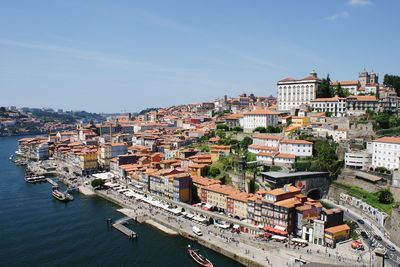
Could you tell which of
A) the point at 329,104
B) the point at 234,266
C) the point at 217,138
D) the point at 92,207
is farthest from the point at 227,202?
the point at 329,104

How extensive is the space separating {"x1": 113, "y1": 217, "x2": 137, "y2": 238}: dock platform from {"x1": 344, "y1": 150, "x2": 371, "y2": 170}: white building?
71.5 feet

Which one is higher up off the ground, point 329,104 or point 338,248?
point 329,104

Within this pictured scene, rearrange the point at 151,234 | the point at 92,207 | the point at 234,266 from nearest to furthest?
the point at 234,266
the point at 151,234
the point at 92,207

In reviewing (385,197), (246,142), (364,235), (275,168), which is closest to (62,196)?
A: (246,142)

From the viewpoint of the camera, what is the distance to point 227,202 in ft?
110

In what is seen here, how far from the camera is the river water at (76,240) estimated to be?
26.7 meters

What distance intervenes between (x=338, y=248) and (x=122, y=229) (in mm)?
17424

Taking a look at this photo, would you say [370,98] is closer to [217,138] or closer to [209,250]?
[217,138]

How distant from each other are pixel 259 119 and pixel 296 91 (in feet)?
31.7

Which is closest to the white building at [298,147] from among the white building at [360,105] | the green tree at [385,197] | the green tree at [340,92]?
the green tree at [385,197]

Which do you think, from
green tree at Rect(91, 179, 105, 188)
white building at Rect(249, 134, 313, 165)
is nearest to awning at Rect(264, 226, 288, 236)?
white building at Rect(249, 134, 313, 165)

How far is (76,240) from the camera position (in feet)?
99.9

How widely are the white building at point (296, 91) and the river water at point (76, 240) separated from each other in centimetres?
3239

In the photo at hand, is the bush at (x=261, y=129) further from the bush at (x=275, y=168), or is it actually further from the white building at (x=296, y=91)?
the bush at (x=275, y=168)
